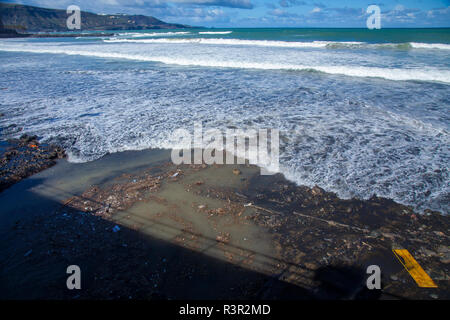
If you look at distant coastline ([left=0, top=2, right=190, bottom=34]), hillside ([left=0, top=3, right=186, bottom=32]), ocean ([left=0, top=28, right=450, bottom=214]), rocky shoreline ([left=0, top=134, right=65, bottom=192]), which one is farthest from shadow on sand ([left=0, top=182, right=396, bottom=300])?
hillside ([left=0, top=3, right=186, bottom=32])

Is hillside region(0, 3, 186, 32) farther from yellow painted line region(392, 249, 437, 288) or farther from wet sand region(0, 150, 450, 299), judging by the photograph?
yellow painted line region(392, 249, 437, 288)

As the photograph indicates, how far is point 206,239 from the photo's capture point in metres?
3.46

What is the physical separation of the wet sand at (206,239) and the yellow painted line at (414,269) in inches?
3.4

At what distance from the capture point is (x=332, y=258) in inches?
124

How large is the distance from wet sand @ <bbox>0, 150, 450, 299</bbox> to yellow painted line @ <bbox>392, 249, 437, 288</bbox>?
3.4 inches

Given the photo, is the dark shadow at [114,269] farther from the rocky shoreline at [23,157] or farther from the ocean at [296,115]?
the ocean at [296,115]

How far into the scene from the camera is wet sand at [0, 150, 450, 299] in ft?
9.26

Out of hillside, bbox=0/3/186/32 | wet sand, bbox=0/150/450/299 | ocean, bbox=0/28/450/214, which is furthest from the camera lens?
hillside, bbox=0/3/186/32

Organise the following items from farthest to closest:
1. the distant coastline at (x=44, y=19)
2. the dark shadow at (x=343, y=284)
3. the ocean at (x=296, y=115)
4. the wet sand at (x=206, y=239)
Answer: the distant coastline at (x=44, y=19) < the ocean at (x=296, y=115) < the wet sand at (x=206, y=239) < the dark shadow at (x=343, y=284)

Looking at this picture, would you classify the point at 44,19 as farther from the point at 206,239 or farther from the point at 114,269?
the point at 206,239

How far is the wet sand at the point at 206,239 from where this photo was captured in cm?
282

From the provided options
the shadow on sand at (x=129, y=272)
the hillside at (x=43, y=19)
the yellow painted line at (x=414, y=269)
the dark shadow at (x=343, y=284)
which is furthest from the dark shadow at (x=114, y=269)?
the hillside at (x=43, y=19)
